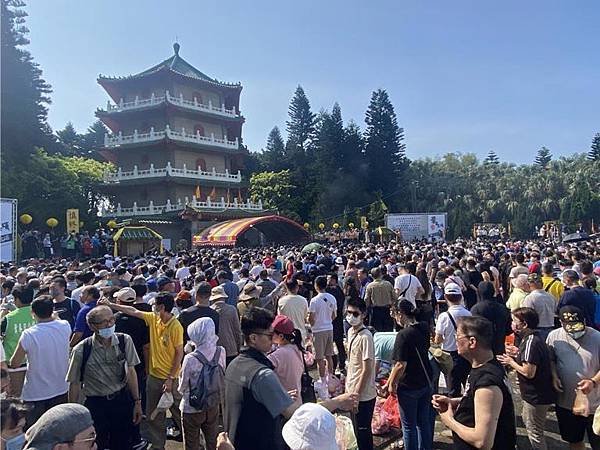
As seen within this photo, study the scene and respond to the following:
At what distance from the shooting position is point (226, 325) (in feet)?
19.5

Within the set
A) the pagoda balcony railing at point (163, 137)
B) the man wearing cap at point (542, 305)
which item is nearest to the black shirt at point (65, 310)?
the man wearing cap at point (542, 305)

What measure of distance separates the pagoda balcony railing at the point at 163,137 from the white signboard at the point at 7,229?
17208mm

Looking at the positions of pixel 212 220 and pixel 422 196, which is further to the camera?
pixel 422 196

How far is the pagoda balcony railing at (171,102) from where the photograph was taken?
33844 millimetres

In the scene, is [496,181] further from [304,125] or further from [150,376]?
[150,376]

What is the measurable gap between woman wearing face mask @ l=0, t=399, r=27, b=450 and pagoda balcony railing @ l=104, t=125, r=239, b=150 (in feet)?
102

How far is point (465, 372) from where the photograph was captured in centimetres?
575

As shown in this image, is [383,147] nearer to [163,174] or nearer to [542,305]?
[163,174]

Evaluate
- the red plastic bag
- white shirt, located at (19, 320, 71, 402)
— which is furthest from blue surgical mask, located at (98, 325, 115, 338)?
the red plastic bag

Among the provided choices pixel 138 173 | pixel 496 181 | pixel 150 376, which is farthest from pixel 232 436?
pixel 496 181

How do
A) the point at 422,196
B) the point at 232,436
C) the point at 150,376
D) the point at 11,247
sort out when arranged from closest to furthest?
the point at 232,436, the point at 150,376, the point at 11,247, the point at 422,196

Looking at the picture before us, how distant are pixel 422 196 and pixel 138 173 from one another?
30943 mm

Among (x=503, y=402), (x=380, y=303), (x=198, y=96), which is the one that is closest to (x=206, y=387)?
(x=503, y=402)

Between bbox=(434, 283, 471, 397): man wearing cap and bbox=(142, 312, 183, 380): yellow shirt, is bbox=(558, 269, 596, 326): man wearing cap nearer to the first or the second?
bbox=(434, 283, 471, 397): man wearing cap
